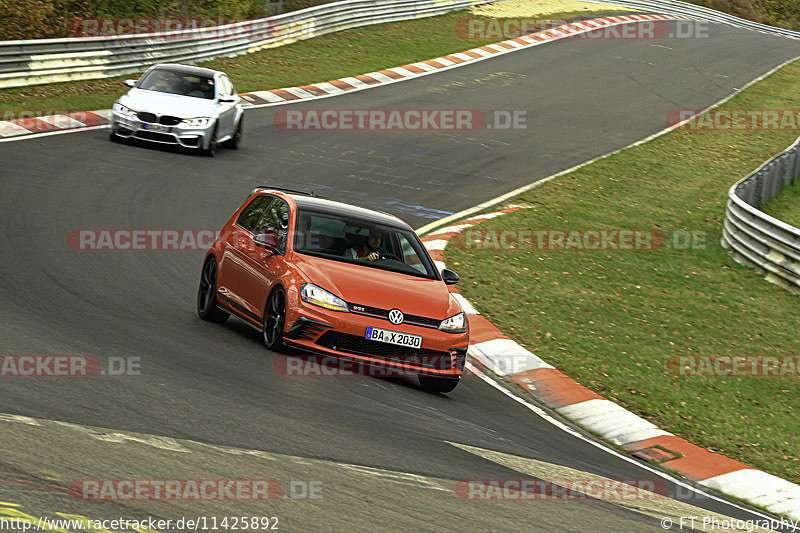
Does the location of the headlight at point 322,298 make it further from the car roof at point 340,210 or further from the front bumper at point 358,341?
the car roof at point 340,210

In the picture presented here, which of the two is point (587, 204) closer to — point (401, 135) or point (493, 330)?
point (401, 135)

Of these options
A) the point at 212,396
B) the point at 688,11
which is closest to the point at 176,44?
the point at 212,396

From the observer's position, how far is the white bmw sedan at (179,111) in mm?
20359

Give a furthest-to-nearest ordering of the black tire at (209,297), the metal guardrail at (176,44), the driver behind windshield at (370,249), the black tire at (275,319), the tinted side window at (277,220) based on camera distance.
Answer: the metal guardrail at (176,44), the black tire at (209,297), the tinted side window at (277,220), the driver behind windshield at (370,249), the black tire at (275,319)

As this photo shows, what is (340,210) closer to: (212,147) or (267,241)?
(267,241)

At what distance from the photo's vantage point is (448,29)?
40719 millimetres

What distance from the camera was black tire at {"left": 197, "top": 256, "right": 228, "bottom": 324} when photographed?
11.1 metres

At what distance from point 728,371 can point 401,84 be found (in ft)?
66.0

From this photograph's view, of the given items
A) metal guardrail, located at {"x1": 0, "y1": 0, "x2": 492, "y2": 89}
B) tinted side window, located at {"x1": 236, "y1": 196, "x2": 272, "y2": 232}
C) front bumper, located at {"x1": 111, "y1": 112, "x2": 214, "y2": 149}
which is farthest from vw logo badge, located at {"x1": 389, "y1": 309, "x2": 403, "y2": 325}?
metal guardrail, located at {"x1": 0, "y1": 0, "x2": 492, "y2": 89}

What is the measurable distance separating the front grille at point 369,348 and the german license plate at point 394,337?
0.04 m

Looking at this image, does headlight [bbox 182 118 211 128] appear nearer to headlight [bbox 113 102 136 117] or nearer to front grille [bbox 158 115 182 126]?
front grille [bbox 158 115 182 126]

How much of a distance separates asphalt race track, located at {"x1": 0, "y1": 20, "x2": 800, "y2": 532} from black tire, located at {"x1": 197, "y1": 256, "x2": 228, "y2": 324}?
14 centimetres

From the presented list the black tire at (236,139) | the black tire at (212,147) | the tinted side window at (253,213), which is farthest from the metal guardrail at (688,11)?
the tinted side window at (253,213)

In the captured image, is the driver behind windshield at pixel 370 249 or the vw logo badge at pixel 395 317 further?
the driver behind windshield at pixel 370 249
